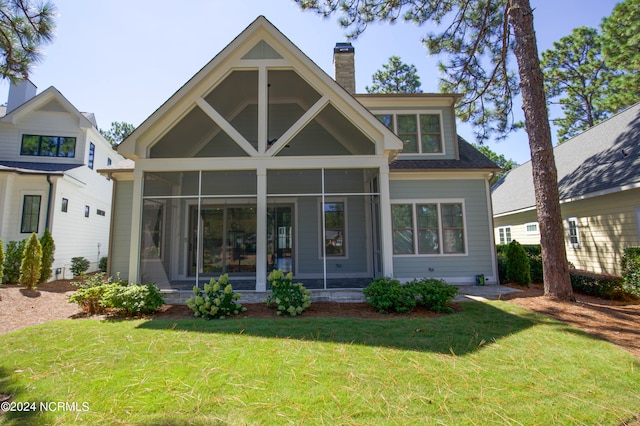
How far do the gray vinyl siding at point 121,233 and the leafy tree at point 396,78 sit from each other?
2544 centimetres

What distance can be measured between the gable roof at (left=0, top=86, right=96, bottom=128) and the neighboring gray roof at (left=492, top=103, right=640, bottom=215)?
768 inches

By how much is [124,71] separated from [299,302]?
7620 mm

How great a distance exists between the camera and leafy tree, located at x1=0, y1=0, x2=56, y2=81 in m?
6.70

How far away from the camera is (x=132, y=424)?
8.04 ft

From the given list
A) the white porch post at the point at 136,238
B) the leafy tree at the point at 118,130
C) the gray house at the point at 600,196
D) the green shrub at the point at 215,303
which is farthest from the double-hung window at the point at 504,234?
the leafy tree at the point at 118,130

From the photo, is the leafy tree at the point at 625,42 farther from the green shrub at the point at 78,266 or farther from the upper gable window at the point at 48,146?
the green shrub at the point at 78,266

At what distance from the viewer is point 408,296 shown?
5.84m

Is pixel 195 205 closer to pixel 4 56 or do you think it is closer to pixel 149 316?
pixel 149 316

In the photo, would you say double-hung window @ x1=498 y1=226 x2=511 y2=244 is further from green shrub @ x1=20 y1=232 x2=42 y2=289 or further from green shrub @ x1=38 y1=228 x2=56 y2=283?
green shrub @ x1=38 y1=228 x2=56 y2=283

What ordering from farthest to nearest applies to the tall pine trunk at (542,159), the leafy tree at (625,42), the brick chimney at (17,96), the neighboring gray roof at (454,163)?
1. the leafy tree at (625,42)
2. the brick chimney at (17,96)
3. the neighboring gray roof at (454,163)
4. the tall pine trunk at (542,159)

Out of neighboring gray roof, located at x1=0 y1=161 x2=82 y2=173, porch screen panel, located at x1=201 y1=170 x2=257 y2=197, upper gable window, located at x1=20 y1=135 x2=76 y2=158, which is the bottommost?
porch screen panel, located at x1=201 y1=170 x2=257 y2=197

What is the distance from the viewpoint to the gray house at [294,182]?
7.02 meters

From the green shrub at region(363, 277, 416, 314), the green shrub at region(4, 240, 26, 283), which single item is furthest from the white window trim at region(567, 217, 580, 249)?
the green shrub at region(4, 240, 26, 283)

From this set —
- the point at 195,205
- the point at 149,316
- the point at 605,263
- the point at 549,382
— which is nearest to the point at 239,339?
the point at 149,316
